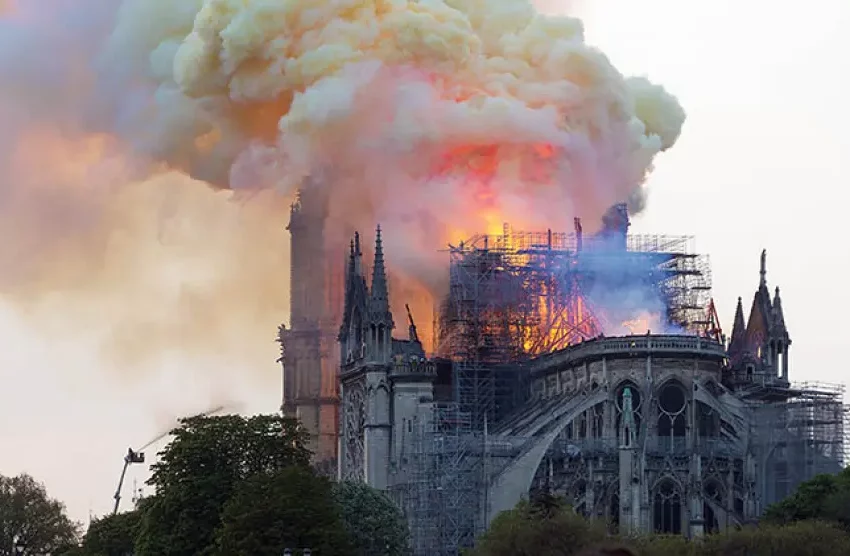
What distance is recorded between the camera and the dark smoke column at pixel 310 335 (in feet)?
509

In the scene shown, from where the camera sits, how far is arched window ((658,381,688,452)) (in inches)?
5000

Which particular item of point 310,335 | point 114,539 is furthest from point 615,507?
point 310,335

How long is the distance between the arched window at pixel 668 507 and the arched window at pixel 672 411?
10.4 feet

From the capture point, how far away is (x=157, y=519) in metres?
110

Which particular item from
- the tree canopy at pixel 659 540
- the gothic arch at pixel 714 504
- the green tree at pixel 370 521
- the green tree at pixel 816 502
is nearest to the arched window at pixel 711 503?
the gothic arch at pixel 714 504

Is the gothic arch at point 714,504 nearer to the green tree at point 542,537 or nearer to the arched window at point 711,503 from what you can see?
the arched window at point 711,503

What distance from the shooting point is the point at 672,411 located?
5010 inches

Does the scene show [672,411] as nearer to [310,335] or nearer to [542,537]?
[542,537]

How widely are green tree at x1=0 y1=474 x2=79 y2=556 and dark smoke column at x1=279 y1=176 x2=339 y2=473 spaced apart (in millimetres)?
15964

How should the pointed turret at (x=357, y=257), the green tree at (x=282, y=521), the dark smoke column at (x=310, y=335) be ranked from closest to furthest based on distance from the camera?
the green tree at (x=282, y=521), the pointed turret at (x=357, y=257), the dark smoke column at (x=310, y=335)

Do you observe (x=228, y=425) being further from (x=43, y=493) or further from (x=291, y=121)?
(x=43, y=493)

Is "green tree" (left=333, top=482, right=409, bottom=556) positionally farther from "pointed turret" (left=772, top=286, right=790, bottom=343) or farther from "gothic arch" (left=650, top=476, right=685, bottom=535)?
"pointed turret" (left=772, top=286, right=790, bottom=343)

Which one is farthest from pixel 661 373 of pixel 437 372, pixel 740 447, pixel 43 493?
pixel 43 493

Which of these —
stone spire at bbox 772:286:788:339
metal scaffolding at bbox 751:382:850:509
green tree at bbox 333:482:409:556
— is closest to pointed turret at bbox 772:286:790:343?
stone spire at bbox 772:286:788:339
